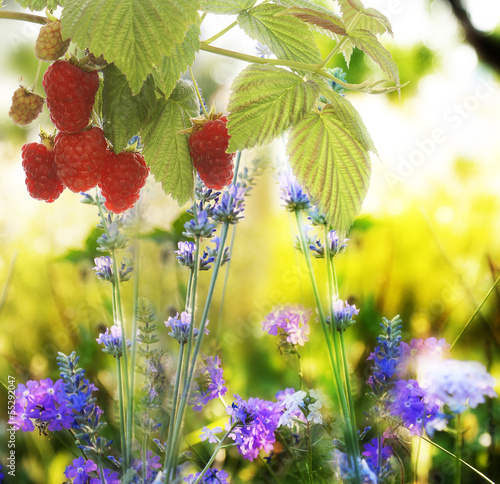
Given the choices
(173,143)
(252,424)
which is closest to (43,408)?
(252,424)

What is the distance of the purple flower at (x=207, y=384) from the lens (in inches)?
17.6

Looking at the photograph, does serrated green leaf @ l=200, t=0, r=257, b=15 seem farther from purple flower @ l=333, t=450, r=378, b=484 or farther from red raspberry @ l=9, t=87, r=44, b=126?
purple flower @ l=333, t=450, r=378, b=484

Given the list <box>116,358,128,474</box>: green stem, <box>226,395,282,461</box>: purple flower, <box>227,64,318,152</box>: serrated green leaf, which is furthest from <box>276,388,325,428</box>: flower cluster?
<box>227,64,318,152</box>: serrated green leaf

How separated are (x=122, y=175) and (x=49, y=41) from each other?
0.07 m

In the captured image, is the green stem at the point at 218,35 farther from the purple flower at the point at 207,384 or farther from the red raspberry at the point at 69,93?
the purple flower at the point at 207,384

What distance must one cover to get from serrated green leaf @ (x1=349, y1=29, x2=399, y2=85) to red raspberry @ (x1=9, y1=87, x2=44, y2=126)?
0.17m

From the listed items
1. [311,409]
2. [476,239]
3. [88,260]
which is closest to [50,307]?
[88,260]

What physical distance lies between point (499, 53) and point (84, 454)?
91 centimetres

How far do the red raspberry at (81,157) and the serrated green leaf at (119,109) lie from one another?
0.01 m

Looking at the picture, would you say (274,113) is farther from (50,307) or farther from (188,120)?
(50,307)

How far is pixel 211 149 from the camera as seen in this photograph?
0.28 metres

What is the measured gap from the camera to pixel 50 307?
1.96ft

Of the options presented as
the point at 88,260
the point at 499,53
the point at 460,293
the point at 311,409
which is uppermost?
the point at 499,53

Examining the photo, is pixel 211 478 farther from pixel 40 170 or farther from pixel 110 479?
pixel 40 170
